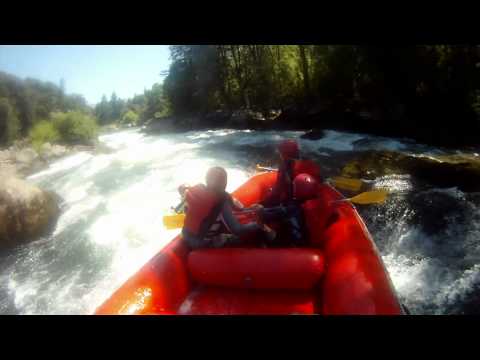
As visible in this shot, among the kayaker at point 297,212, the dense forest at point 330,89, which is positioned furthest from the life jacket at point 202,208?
the dense forest at point 330,89

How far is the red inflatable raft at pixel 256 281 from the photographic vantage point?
263 centimetres

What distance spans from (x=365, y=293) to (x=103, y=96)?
93.1m

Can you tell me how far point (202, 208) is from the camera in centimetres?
315

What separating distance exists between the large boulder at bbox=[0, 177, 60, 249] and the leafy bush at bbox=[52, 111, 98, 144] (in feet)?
49.0

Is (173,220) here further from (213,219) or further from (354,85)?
(354,85)

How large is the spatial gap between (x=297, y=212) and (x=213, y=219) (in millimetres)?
872

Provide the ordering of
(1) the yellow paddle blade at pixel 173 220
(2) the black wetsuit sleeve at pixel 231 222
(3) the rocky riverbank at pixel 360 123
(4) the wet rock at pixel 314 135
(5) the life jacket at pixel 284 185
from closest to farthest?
(2) the black wetsuit sleeve at pixel 231 222 → (1) the yellow paddle blade at pixel 173 220 → (5) the life jacket at pixel 284 185 → (3) the rocky riverbank at pixel 360 123 → (4) the wet rock at pixel 314 135

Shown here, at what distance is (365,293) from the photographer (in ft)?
8.12

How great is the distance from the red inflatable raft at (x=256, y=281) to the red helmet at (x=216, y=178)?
57 cm

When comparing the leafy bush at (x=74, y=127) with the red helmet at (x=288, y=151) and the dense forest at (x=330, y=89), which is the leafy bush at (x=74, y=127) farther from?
the red helmet at (x=288, y=151)

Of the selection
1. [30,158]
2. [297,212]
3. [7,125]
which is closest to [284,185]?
[297,212]
